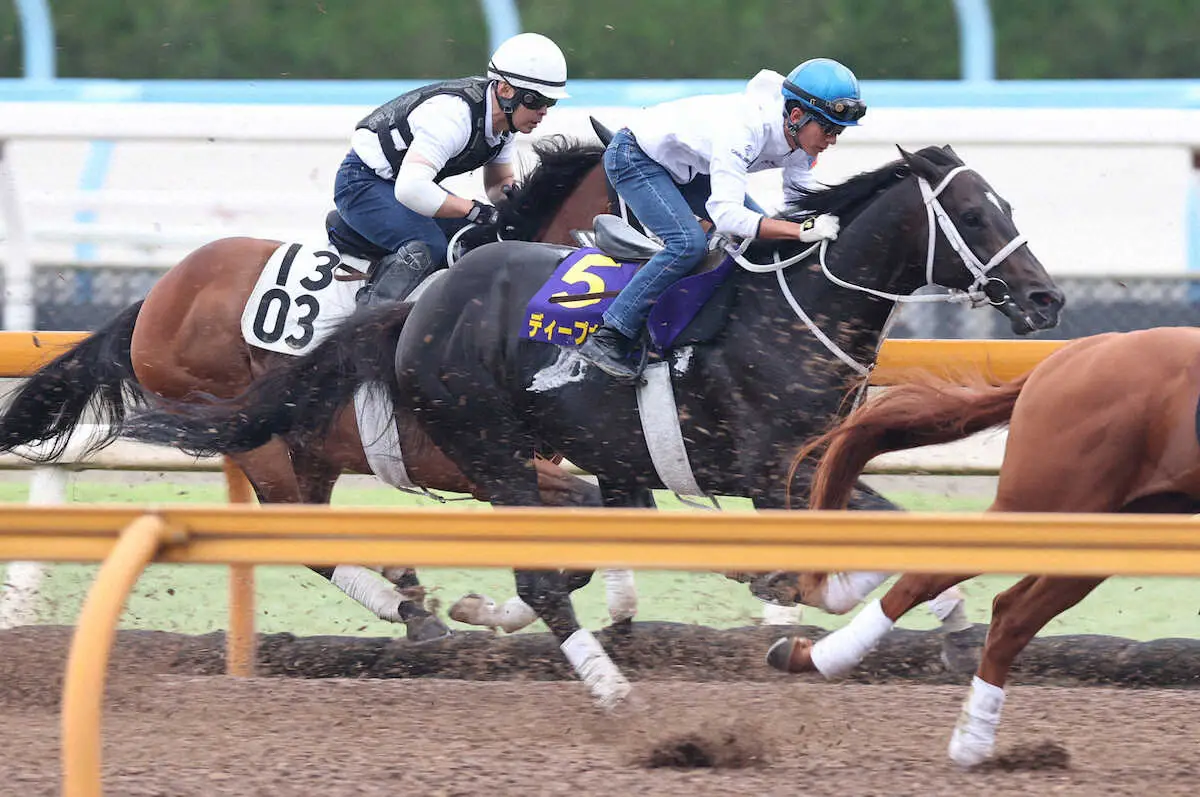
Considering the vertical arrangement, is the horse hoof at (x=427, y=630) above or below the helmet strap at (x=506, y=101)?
below

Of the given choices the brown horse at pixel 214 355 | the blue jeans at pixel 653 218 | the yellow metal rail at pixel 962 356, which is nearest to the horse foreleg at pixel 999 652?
the blue jeans at pixel 653 218

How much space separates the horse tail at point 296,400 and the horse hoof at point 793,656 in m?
1.37

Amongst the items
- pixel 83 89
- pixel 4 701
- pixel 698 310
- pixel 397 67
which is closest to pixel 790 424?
pixel 698 310

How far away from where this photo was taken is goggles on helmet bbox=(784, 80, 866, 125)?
420 cm

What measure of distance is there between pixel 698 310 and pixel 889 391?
0.62 meters

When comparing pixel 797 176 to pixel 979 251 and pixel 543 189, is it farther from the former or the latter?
pixel 543 189

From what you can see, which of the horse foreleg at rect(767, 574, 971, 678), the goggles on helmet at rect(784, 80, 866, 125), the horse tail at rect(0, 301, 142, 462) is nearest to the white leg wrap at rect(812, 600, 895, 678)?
the horse foreleg at rect(767, 574, 971, 678)

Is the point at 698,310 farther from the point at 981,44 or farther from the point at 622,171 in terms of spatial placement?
the point at 981,44

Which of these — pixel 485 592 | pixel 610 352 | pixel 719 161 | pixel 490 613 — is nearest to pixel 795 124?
pixel 719 161

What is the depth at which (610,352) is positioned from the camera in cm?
426

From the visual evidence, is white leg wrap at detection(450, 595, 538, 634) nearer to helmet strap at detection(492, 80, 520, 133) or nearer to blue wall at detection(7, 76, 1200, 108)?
helmet strap at detection(492, 80, 520, 133)

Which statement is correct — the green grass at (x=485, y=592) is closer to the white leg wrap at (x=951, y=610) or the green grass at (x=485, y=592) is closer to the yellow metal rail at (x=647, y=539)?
the white leg wrap at (x=951, y=610)

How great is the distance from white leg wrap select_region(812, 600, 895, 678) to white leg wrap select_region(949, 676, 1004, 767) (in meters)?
0.23

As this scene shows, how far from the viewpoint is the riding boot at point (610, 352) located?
425 cm
